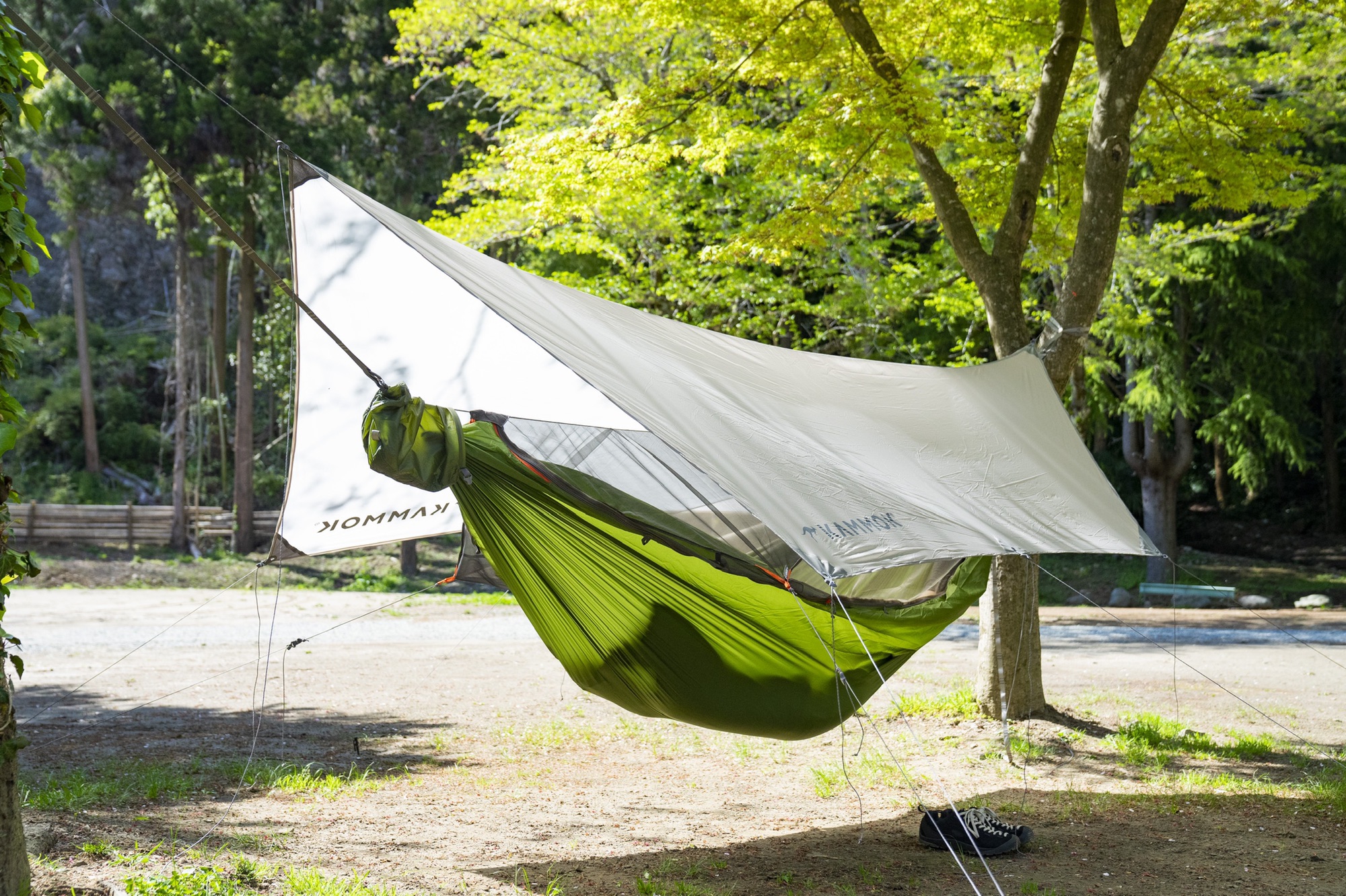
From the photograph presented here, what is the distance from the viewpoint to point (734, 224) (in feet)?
32.0

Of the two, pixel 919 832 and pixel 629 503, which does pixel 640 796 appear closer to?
pixel 919 832

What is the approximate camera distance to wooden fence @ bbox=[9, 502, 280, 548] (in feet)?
48.6

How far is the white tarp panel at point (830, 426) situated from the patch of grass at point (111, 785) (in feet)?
4.35

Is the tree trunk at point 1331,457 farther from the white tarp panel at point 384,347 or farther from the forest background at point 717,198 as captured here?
the white tarp panel at point 384,347

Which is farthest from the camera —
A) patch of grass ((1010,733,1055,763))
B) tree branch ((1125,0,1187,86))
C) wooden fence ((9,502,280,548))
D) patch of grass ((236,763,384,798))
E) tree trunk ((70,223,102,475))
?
tree trunk ((70,223,102,475))

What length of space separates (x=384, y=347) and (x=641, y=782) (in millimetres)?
2155

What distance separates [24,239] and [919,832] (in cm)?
334

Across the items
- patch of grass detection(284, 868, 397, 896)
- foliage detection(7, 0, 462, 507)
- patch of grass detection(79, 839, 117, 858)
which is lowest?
patch of grass detection(284, 868, 397, 896)

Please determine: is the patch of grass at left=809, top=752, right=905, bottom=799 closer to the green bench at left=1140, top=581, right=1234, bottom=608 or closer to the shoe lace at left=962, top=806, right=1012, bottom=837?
the shoe lace at left=962, top=806, right=1012, bottom=837

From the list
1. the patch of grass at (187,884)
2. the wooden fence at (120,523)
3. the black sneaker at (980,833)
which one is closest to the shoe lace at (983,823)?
the black sneaker at (980,833)

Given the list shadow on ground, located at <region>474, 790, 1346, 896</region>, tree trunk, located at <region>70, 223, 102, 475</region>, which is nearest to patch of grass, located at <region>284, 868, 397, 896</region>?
shadow on ground, located at <region>474, 790, 1346, 896</region>

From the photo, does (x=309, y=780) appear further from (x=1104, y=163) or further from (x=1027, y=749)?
(x=1104, y=163)

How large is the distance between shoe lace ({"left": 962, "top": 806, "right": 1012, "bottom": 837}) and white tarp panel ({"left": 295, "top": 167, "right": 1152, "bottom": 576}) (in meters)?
0.94

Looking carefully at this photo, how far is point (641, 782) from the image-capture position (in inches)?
178
